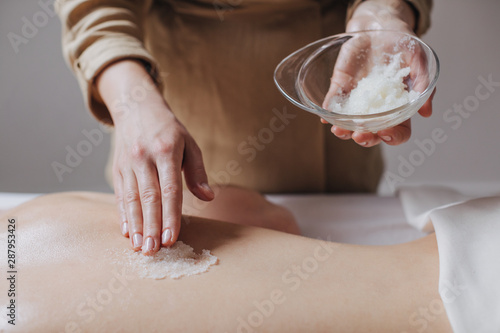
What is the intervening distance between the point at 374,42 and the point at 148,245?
477 mm

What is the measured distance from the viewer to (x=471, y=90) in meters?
1.87

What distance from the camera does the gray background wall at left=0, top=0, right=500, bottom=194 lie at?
5.90 feet

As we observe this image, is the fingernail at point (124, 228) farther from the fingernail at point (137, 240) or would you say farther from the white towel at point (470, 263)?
the white towel at point (470, 263)

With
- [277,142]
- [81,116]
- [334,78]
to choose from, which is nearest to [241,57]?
[277,142]

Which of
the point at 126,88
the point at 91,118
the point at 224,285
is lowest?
the point at 91,118

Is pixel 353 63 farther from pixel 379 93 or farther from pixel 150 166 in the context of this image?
pixel 150 166

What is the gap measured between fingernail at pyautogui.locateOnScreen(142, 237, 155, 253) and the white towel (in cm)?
36

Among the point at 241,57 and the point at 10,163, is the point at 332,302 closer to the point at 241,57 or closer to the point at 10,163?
the point at 241,57

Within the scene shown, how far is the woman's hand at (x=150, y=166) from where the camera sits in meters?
0.61

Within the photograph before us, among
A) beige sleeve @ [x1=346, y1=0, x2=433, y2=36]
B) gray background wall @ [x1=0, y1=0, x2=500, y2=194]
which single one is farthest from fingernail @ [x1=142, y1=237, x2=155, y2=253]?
gray background wall @ [x1=0, y1=0, x2=500, y2=194]

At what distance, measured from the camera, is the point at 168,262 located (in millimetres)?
587

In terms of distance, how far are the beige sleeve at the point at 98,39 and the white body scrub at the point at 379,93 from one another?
1.21ft

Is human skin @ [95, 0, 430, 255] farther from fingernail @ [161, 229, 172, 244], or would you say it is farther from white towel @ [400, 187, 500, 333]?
white towel @ [400, 187, 500, 333]

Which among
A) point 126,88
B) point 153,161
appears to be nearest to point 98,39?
point 126,88
